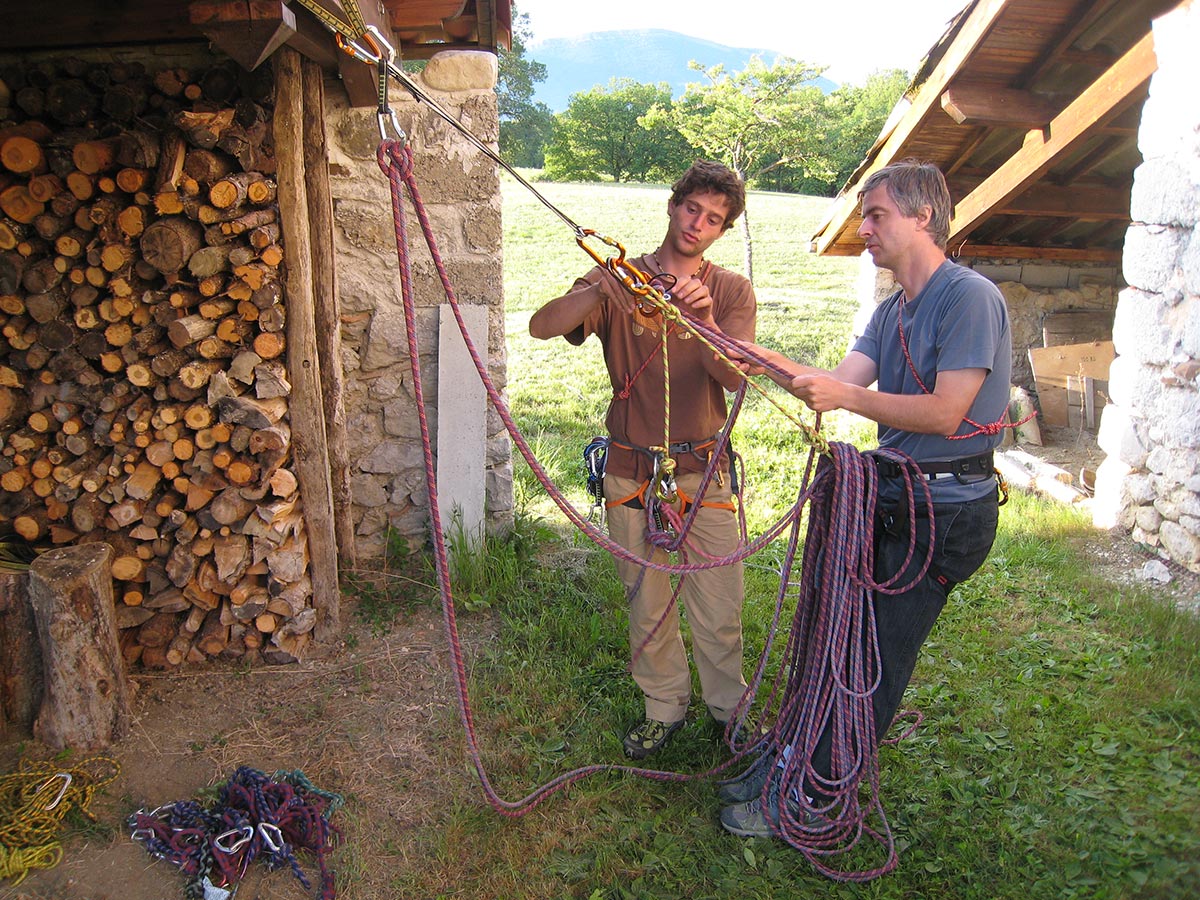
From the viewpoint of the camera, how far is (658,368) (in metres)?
2.83

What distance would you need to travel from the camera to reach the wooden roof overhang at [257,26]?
2361 mm

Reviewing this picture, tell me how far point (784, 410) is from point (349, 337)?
8.06 ft

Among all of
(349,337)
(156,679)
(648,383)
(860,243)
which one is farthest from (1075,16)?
(156,679)

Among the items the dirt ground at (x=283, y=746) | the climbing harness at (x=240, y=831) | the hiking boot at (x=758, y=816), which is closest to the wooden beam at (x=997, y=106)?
the hiking boot at (x=758, y=816)

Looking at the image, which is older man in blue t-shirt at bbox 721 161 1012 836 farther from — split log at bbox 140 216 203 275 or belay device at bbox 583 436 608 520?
split log at bbox 140 216 203 275

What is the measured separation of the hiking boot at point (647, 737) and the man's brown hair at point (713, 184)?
6.08 ft

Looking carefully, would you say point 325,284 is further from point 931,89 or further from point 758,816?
point 931,89

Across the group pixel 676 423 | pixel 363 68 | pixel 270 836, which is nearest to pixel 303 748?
pixel 270 836

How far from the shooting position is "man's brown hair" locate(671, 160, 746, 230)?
2.65 metres

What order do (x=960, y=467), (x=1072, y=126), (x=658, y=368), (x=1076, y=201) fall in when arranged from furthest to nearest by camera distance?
1. (x=1076, y=201)
2. (x=1072, y=126)
3. (x=658, y=368)
4. (x=960, y=467)

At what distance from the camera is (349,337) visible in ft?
13.3

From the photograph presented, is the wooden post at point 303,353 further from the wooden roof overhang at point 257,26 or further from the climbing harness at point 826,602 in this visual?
the climbing harness at point 826,602

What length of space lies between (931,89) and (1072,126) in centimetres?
88

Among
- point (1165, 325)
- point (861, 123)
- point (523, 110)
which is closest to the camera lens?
point (1165, 325)
